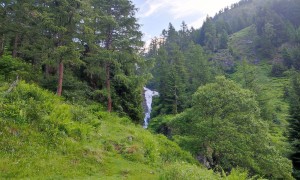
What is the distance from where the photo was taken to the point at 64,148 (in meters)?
12.3

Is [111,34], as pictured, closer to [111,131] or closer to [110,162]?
[111,131]

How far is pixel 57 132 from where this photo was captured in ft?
43.4

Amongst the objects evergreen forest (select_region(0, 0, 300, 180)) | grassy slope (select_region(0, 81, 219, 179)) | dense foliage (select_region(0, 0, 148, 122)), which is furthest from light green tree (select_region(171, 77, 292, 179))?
grassy slope (select_region(0, 81, 219, 179))

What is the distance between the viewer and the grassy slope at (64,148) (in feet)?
33.6

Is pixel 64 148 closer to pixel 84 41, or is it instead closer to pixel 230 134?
pixel 84 41

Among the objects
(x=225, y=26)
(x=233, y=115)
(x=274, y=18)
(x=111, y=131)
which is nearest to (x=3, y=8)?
(x=111, y=131)

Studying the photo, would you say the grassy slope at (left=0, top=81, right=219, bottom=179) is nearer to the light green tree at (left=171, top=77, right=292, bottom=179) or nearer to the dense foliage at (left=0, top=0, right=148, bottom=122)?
the dense foliage at (left=0, top=0, right=148, bottom=122)

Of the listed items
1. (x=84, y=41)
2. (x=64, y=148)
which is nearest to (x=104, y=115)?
(x=84, y=41)

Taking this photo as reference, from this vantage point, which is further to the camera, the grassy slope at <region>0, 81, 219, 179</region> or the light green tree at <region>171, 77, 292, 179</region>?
the light green tree at <region>171, 77, 292, 179</region>

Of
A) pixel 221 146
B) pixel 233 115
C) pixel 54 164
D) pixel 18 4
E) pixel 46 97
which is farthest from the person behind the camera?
pixel 18 4

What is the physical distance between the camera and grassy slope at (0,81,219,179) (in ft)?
33.6

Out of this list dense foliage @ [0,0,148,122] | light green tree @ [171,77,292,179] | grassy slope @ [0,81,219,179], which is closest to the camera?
grassy slope @ [0,81,219,179]

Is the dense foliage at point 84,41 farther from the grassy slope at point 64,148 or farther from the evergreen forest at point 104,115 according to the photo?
the grassy slope at point 64,148

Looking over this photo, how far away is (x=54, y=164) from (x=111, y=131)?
7.39 meters
